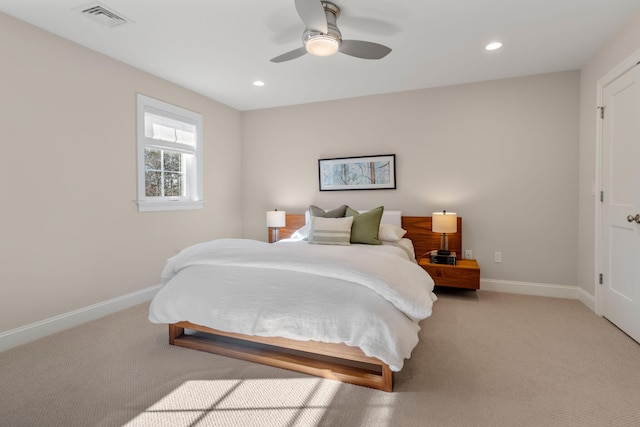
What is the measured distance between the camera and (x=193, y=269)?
7.85 ft

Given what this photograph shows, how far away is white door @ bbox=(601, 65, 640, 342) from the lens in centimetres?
245

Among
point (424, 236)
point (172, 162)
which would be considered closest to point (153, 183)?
point (172, 162)

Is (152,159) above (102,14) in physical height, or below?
below

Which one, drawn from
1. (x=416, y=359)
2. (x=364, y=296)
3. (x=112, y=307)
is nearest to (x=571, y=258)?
(x=416, y=359)

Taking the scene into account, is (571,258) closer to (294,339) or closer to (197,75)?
(294,339)

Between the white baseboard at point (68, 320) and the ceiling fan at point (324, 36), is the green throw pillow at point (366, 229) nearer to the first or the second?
the ceiling fan at point (324, 36)

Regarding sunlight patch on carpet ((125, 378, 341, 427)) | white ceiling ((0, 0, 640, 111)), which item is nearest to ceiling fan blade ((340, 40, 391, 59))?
white ceiling ((0, 0, 640, 111))

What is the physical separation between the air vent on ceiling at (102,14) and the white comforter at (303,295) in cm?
191

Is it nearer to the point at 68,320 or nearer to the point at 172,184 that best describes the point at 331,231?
the point at 172,184

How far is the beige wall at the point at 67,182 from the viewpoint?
243 centimetres

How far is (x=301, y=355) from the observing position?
218 centimetres

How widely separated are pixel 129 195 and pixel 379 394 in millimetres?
3070

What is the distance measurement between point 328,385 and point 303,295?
55cm

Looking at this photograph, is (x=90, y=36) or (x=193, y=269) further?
(x=90, y=36)
